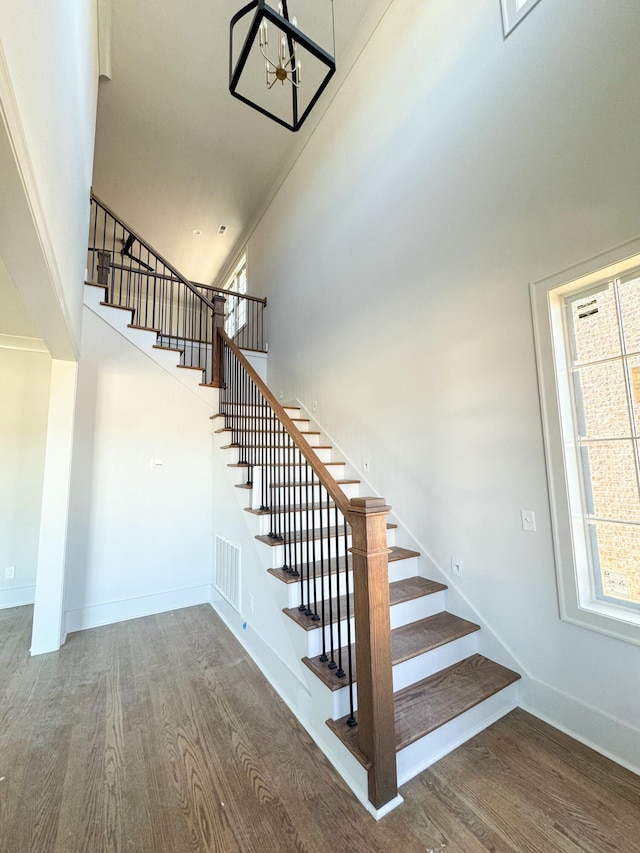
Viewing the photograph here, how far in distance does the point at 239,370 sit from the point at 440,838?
3.26 meters

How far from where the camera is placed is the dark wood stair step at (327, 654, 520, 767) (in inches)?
64.6

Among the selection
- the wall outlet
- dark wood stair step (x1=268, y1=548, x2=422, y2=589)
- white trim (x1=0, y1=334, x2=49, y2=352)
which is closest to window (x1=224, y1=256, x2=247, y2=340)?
white trim (x1=0, y1=334, x2=49, y2=352)

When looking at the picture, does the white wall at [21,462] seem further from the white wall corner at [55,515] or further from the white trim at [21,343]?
the white wall corner at [55,515]

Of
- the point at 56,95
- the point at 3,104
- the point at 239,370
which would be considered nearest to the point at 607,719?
the point at 3,104

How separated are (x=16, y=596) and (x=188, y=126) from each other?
232 inches

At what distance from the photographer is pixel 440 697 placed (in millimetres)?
1885

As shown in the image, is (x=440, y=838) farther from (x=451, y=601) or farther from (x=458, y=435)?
(x=458, y=435)

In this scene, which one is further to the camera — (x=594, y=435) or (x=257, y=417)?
(x=257, y=417)

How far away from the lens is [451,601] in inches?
96.2

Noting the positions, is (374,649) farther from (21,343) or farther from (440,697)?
(21,343)

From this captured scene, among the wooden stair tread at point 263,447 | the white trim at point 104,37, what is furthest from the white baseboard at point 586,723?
the white trim at point 104,37

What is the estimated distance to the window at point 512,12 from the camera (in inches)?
88.0

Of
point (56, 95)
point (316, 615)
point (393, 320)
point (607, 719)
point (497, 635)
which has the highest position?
point (56, 95)

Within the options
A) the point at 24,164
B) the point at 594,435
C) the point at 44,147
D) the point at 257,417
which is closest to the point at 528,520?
the point at 594,435
